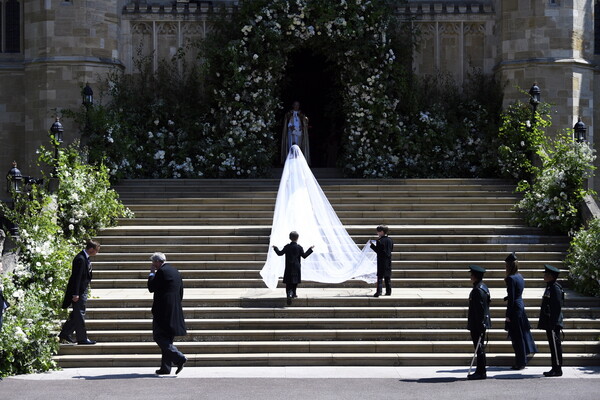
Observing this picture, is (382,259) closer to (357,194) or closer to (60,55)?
(357,194)

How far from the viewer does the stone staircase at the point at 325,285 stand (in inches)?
540

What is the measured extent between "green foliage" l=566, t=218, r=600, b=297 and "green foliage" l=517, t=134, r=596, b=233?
2450mm

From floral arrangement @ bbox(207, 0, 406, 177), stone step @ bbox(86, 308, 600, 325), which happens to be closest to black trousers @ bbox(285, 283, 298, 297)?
stone step @ bbox(86, 308, 600, 325)

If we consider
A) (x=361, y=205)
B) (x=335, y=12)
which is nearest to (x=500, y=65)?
(x=335, y=12)

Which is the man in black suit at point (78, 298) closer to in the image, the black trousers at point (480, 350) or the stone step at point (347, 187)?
the black trousers at point (480, 350)

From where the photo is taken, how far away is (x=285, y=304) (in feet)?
48.6

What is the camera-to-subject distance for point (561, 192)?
61.9ft

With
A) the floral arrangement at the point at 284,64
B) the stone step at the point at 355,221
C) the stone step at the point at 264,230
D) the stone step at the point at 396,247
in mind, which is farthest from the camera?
the floral arrangement at the point at 284,64

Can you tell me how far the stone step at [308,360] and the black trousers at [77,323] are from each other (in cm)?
36

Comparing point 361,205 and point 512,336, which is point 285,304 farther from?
point 361,205

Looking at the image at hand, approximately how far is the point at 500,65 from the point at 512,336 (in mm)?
13803

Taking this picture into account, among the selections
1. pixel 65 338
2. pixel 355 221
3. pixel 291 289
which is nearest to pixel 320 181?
pixel 355 221

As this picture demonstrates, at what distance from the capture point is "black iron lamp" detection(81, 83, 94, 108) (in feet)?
74.9

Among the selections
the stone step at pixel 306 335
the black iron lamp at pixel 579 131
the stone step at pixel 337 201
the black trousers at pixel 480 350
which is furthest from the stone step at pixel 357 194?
the black trousers at pixel 480 350
